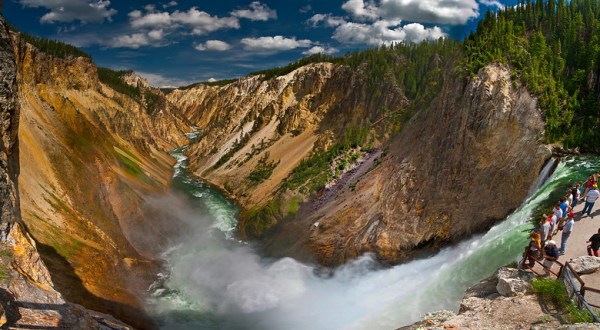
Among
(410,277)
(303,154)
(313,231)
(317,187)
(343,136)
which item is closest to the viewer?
(410,277)

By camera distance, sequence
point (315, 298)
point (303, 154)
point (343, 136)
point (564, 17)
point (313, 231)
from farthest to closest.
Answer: point (303, 154) < point (343, 136) < point (313, 231) < point (564, 17) < point (315, 298)

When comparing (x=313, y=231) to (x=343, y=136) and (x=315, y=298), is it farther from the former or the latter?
(x=343, y=136)

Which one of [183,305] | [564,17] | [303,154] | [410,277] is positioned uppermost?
[564,17]

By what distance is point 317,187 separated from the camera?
36.0 metres

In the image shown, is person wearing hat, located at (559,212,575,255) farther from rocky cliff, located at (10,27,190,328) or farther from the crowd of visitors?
rocky cliff, located at (10,27,190,328)

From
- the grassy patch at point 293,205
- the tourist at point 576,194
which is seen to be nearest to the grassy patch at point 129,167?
the grassy patch at point 293,205

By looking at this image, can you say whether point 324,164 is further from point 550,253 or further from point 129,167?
point 550,253

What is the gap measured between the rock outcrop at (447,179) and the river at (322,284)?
43.5 inches

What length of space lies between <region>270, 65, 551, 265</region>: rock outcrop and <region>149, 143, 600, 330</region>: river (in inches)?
43.5

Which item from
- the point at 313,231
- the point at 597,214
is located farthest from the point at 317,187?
the point at 597,214

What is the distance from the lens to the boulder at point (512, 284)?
10742 mm

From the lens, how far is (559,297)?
979 centimetres

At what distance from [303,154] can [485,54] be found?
90.1 ft

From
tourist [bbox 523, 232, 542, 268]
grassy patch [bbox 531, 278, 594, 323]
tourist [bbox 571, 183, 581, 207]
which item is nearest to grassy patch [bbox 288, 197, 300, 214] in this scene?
tourist [bbox 571, 183, 581, 207]
